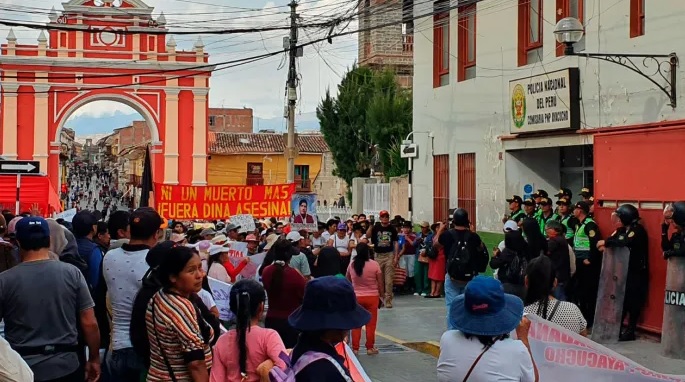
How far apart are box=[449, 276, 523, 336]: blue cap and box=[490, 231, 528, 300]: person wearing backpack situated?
3.87 meters

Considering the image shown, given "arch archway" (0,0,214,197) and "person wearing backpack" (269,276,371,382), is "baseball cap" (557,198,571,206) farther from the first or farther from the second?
"arch archway" (0,0,214,197)

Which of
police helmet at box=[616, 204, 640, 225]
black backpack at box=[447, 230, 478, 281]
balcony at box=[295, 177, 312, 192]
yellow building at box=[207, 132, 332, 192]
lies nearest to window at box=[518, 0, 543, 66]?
police helmet at box=[616, 204, 640, 225]

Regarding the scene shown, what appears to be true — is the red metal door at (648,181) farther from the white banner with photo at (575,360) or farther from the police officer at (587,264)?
the white banner with photo at (575,360)

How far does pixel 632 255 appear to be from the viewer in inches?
496

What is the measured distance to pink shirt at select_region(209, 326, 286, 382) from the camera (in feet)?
19.6

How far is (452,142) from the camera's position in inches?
883

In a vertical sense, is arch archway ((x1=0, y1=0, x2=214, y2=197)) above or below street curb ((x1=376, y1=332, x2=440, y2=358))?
above

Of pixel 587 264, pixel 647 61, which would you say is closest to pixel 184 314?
pixel 587 264

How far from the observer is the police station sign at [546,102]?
16.8 m

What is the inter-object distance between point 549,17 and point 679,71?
4330 mm

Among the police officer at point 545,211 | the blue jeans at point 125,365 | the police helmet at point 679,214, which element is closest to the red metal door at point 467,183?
the police officer at point 545,211

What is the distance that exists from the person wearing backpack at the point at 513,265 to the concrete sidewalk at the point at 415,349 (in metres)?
1.95

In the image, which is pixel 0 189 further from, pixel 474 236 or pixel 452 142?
pixel 474 236

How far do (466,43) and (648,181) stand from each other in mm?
9695
